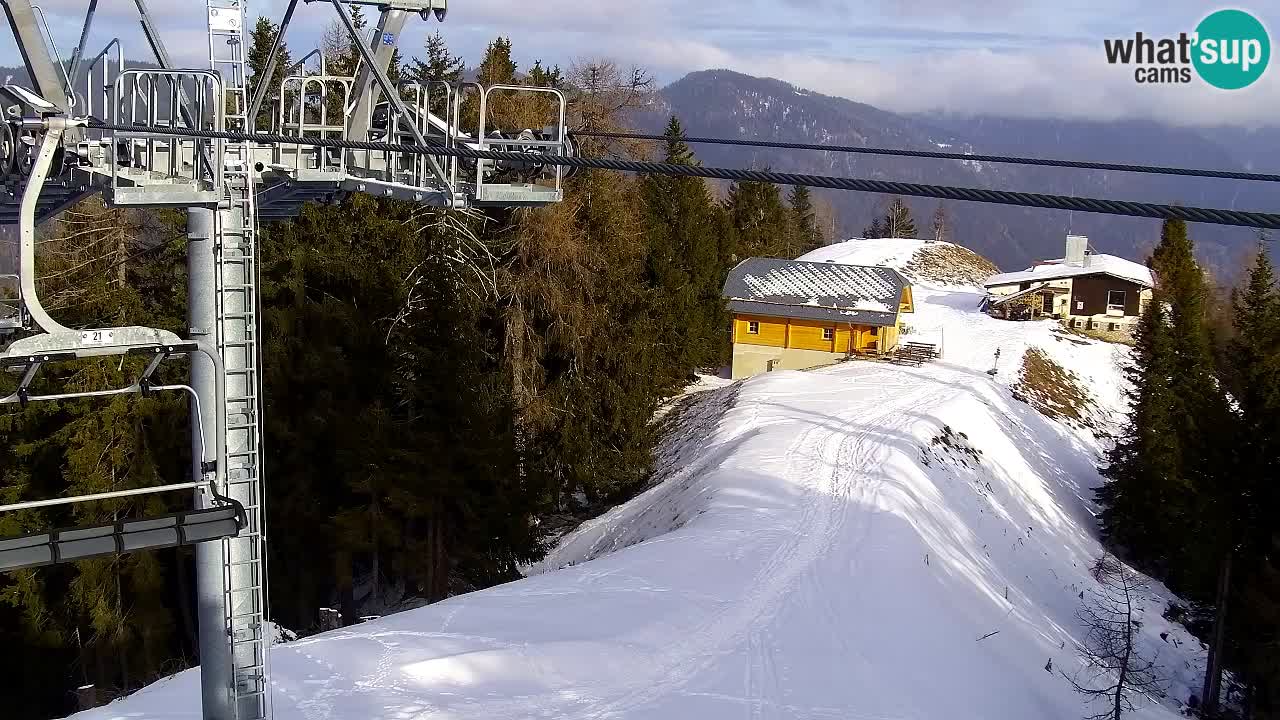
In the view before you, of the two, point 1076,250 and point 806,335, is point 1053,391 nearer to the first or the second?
point 806,335

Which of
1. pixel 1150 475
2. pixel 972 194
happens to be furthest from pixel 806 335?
pixel 972 194

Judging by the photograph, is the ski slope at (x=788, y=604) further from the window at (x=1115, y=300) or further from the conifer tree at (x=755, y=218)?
the conifer tree at (x=755, y=218)

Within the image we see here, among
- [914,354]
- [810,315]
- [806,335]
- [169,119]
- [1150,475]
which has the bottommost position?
[1150,475]

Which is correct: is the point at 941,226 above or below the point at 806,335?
above

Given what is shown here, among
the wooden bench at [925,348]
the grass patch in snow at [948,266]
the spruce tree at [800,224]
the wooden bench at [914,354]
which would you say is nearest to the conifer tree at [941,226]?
the spruce tree at [800,224]

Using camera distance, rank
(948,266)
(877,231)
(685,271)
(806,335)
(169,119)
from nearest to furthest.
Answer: (169,119) → (685,271) → (806,335) → (948,266) → (877,231)

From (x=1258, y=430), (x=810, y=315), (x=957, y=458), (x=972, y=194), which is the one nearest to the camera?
(x=972, y=194)
